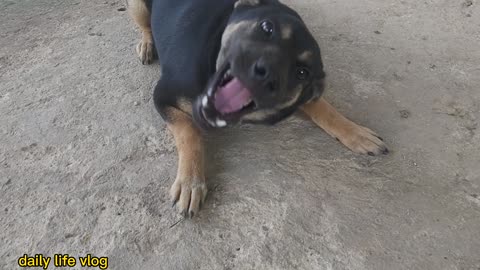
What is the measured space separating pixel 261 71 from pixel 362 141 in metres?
0.93

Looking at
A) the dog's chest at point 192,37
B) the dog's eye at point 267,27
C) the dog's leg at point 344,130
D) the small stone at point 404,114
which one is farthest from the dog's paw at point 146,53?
the small stone at point 404,114

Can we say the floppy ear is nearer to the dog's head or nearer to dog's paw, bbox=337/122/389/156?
the dog's head

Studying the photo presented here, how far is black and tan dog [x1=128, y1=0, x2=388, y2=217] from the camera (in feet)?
8.29

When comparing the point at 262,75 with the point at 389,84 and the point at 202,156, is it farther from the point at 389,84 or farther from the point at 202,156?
the point at 389,84

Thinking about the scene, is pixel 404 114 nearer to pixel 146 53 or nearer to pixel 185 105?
pixel 185 105

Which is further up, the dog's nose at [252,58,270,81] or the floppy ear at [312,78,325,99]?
the dog's nose at [252,58,270,81]

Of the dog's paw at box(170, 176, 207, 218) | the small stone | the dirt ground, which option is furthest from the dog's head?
the small stone

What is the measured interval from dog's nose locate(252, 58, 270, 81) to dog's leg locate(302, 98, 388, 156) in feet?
2.47

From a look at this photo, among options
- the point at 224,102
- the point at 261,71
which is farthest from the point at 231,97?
the point at 261,71

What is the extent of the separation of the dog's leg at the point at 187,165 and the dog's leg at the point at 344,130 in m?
0.74

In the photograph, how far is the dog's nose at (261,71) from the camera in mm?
2434

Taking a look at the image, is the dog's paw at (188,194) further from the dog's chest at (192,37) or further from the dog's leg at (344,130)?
the dog's leg at (344,130)

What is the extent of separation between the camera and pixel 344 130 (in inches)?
122

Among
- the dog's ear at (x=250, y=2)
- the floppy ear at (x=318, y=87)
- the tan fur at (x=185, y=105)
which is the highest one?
the dog's ear at (x=250, y=2)
